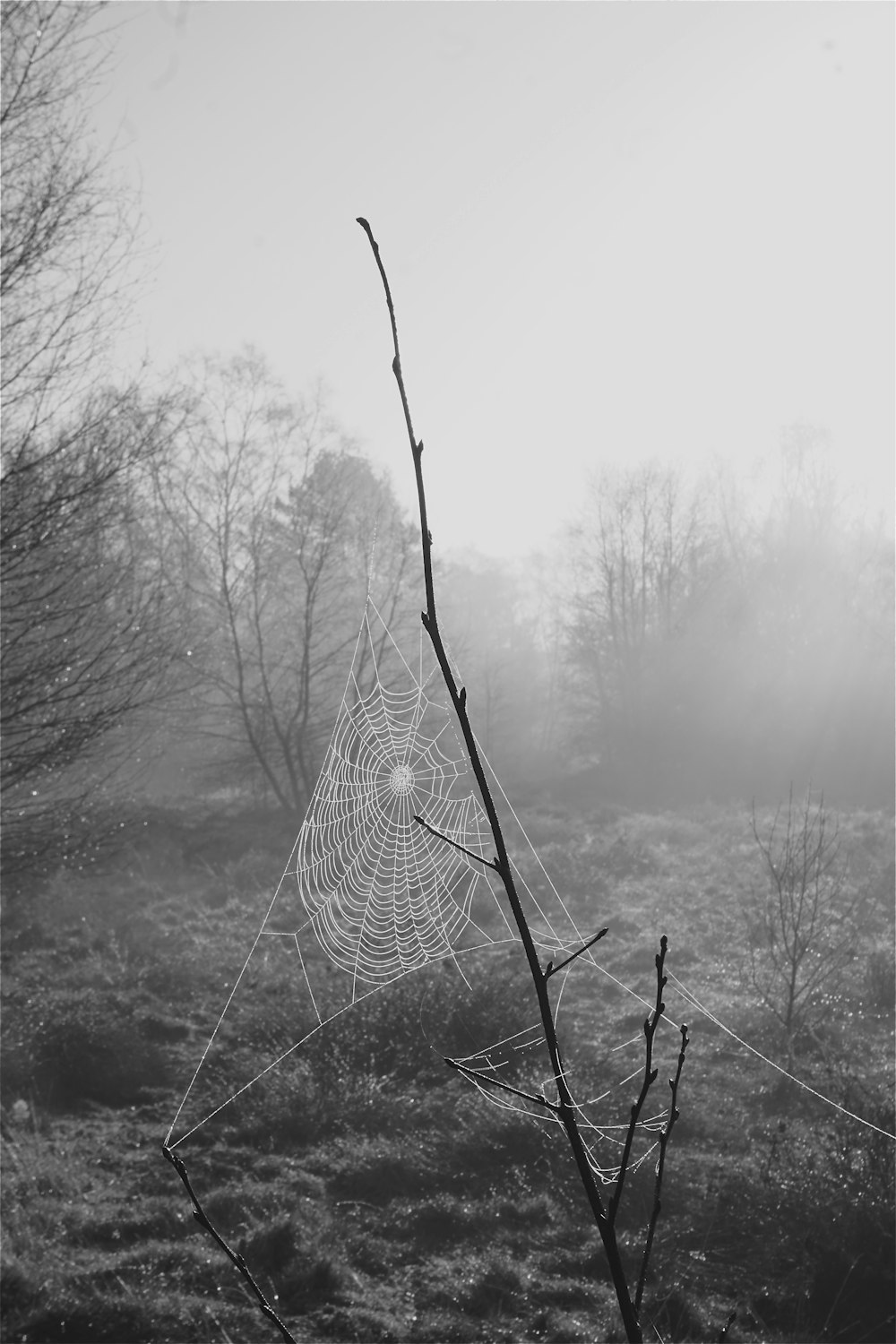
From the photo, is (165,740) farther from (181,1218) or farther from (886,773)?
(886,773)

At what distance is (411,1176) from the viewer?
20.6 feet

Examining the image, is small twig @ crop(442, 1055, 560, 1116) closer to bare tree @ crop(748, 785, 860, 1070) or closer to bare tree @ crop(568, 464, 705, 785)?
bare tree @ crop(748, 785, 860, 1070)

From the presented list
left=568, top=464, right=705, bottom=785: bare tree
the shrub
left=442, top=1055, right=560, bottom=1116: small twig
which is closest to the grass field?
the shrub

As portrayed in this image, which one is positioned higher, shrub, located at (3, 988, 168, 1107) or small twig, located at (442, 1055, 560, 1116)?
small twig, located at (442, 1055, 560, 1116)

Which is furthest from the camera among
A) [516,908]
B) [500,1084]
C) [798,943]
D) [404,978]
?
[404,978]

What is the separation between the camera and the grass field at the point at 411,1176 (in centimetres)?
491

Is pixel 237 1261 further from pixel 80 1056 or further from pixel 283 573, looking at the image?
pixel 283 573

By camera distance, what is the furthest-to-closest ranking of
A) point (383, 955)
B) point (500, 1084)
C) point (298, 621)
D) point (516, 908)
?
point (298, 621) < point (383, 955) < point (500, 1084) < point (516, 908)

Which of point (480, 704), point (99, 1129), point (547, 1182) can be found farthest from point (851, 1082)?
point (480, 704)

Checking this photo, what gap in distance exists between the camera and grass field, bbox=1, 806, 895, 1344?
4914mm

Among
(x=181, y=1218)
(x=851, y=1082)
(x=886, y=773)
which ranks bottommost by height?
(x=181, y=1218)

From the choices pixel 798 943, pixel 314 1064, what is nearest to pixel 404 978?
pixel 314 1064

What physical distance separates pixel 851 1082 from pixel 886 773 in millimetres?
20963

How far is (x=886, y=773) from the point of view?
84.4 feet
